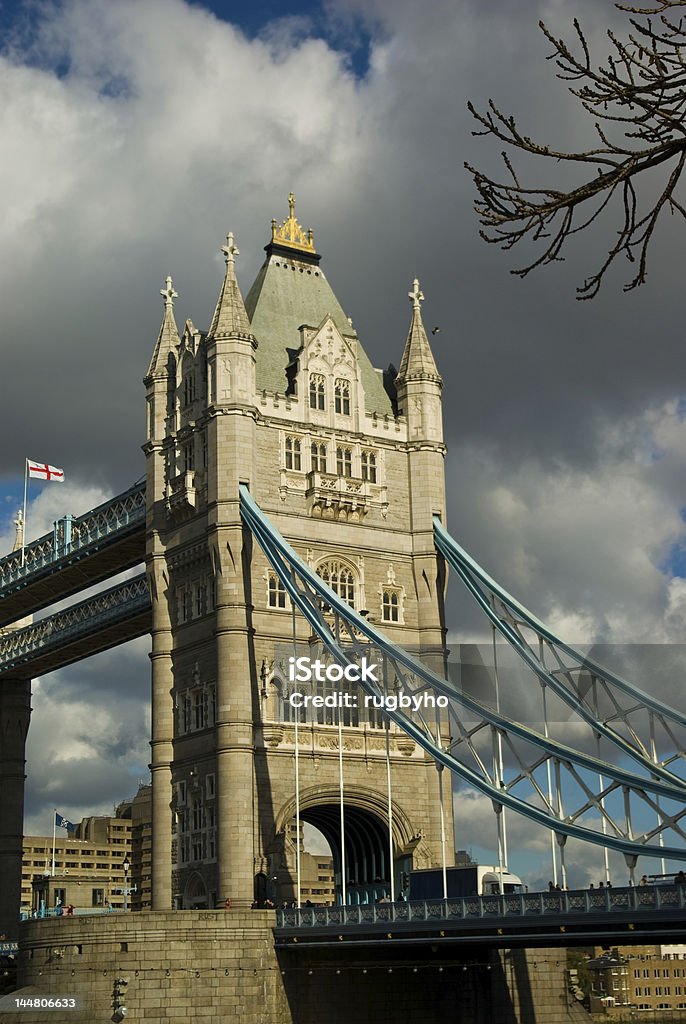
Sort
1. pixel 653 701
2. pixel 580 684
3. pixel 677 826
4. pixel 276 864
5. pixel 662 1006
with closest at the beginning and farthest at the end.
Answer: pixel 677 826
pixel 653 701
pixel 580 684
pixel 276 864
pixel 662 1006

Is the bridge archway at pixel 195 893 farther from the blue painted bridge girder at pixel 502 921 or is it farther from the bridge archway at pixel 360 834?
the blue painted bridge girder at pixel 502 921

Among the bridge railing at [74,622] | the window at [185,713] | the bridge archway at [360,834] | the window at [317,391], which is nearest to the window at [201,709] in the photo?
the window at [185,713]

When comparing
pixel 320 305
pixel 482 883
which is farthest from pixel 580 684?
pixel 320 305

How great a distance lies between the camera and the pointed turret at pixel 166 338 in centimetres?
6681

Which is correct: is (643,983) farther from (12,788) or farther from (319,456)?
(319,456)

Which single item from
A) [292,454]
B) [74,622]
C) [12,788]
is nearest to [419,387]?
[292,454]

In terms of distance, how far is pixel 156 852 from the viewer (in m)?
60.4

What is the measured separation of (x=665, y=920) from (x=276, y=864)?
860 inches

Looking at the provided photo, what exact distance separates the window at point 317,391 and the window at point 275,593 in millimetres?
8494

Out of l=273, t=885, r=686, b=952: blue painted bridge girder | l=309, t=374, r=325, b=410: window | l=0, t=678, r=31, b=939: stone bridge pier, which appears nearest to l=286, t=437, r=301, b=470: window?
l=309, t=374, r=325, b=410: window

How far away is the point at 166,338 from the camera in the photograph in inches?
2655

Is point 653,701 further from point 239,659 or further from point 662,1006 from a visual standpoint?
point 662,1006

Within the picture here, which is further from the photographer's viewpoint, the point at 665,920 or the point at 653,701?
the point at 653,701

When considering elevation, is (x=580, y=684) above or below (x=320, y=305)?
below
